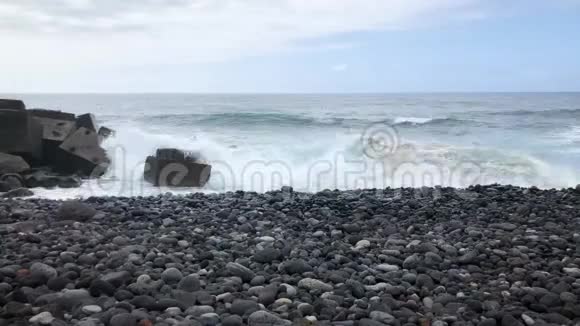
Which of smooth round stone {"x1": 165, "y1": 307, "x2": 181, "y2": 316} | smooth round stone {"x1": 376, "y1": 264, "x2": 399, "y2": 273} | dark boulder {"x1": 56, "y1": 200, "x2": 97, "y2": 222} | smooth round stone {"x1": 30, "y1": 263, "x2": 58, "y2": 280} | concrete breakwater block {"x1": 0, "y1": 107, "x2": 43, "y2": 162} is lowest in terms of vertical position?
smooth round stone {"x1": 376, "y1": 264, "x2": 399, "y2": 273}

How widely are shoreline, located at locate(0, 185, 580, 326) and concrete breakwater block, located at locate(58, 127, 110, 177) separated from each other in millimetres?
3943

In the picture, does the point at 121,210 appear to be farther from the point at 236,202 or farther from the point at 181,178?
the point at 181,178

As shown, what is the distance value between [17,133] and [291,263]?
828cm

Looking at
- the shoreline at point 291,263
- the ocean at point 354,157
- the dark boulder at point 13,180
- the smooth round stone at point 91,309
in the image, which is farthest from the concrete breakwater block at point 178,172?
the smooth round stone at point 91,309

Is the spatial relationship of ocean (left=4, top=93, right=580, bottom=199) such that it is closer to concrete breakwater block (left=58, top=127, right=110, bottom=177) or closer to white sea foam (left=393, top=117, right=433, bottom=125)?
concrete breakwater block (left=58, top=127, right=110, bottom=177)

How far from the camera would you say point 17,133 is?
1037 centimetres

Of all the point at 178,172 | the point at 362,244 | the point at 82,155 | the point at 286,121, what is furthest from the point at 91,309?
the point at 286,121

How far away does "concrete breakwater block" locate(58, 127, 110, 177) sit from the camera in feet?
34.8

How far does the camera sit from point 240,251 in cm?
463

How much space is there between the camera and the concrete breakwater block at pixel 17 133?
10242mm

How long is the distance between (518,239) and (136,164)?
9.21m

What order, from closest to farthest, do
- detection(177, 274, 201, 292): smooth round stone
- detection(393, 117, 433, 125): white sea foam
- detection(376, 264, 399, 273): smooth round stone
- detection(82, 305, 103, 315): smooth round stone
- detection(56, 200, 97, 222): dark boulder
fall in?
1. detection(82, 305, 103, 315): smooth round stone
2. detection(177, 274, 201, 292): smooth round stone
3. detection(376, 264, 399, 273): smooth round stone
4. detection(56, 200, 97, 222): dark boulder
5. detection(393, 117, 433, 125): white sea foam

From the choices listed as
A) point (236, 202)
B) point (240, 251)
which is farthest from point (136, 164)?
point (240, 251)

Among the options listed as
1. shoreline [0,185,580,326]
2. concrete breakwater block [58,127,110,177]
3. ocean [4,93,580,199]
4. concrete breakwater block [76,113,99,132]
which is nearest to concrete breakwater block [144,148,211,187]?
ocean [4,93,580,199]
